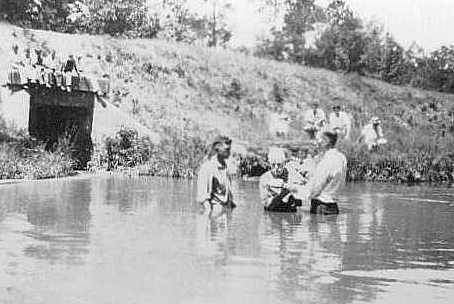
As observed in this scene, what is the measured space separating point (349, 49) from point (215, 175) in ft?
97.5

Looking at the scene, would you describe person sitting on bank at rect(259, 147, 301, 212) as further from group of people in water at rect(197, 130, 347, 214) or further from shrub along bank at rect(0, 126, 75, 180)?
shrub along bank at rect(0, 126, 75, 180)

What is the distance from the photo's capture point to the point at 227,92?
36.1 meters

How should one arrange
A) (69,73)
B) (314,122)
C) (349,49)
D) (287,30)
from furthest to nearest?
A: (349,49) < (287,30) < (314,122) < (69,73)

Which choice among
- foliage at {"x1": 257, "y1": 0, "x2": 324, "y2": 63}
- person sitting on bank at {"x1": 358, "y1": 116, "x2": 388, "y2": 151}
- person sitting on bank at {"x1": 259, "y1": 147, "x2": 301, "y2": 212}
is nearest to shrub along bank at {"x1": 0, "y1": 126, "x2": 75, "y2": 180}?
person sitting on bank at {"x1": 259, "y1": 147, "x2": 301, "y2": 212}

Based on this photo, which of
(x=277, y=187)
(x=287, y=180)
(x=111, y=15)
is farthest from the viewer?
(x=111, y=15)

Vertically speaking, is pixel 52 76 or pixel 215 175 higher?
pixel 52 76

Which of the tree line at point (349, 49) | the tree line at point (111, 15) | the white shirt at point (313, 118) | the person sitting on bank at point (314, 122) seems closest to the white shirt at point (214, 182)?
the person sitting on bank at point (314, 122)

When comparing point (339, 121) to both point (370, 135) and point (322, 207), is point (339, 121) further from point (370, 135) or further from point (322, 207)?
point (322, 207)

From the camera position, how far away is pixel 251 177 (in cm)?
2341

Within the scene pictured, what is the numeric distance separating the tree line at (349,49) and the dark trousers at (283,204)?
24.9 meters

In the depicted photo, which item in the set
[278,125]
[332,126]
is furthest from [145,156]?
[278,125]

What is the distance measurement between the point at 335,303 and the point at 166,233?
4.30 meters

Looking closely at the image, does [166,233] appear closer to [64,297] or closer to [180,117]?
[64,297]

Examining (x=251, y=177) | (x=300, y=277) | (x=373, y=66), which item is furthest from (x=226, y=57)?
(x=300, y=277)
